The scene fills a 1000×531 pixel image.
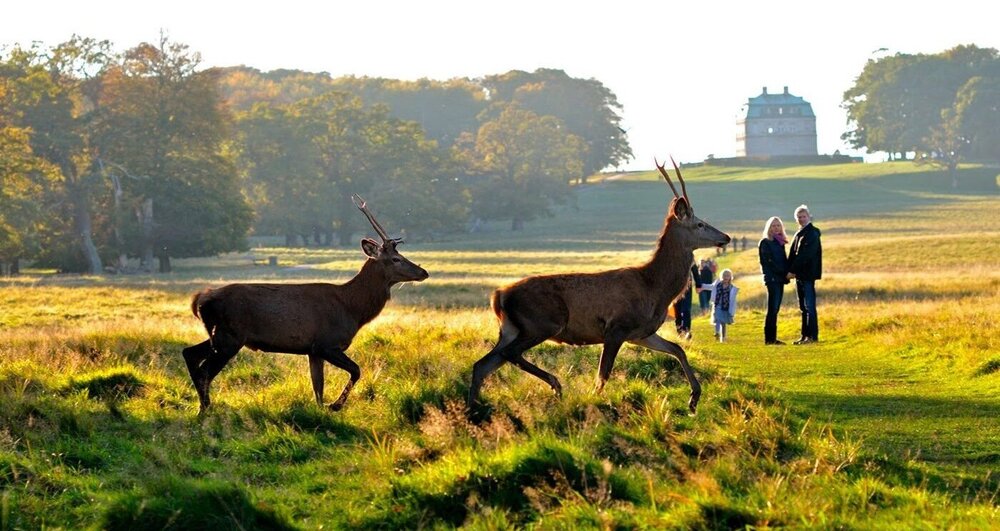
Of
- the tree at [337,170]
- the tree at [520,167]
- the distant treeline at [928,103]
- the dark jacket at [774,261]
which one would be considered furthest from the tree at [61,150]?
the distant treeline at [928,103]

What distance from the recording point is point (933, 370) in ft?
55.2

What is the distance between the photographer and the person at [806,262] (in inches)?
830

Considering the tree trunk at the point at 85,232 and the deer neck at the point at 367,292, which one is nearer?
the deer neck at the point at 367,292

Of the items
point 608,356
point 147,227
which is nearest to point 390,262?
point 608,356

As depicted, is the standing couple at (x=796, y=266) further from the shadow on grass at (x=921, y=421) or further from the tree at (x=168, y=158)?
the tree at (x=168, y=158)

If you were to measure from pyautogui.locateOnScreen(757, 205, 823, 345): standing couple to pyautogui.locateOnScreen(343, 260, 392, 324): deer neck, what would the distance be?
869 cm

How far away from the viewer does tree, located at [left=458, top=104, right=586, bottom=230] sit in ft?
396

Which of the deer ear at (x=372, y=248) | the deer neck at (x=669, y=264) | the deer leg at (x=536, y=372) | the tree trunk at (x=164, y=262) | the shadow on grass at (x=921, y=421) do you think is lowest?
the tree trunk at (x=164, y=262)

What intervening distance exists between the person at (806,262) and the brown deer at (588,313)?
25.2 ft

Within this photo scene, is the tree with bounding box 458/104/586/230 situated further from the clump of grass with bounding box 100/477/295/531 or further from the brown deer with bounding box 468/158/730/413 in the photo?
the clump of grass with bounding box 100/477/295/531

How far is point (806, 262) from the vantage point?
69.6 feet

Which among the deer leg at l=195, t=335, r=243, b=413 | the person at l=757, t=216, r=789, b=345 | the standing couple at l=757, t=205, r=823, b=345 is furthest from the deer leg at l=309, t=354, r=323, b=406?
the person at l=757, t=216, r=789, b=345

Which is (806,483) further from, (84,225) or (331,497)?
(84,225)

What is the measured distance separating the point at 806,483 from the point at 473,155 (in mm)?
124487
